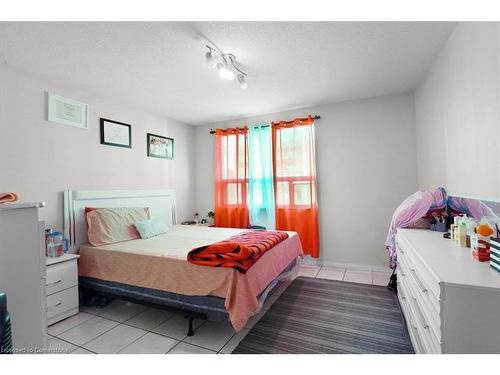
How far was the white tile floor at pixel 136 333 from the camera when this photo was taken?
1.81 m

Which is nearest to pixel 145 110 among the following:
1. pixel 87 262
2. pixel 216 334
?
pixel 87 262

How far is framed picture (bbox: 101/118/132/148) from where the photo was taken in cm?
310

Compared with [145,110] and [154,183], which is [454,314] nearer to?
[154,183]

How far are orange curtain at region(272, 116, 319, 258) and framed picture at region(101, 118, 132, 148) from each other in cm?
220

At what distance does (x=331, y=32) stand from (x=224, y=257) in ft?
6.54

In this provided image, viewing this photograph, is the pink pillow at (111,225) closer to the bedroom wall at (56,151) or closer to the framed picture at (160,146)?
Result: the bedroom wall at (56,151)

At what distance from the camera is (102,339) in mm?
1935

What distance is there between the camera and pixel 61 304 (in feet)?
7.34

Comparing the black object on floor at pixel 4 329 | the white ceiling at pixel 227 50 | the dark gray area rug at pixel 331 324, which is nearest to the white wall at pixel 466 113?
the white ceiling at pixel 227 50

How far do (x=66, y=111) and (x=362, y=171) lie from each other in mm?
3856

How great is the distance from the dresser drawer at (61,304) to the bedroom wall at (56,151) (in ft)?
2.50

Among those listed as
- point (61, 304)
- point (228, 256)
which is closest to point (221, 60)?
point (228, 256)

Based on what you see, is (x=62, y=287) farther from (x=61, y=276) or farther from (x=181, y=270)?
(x=181, y=270)

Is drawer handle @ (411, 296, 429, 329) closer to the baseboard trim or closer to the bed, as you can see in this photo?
the bed
